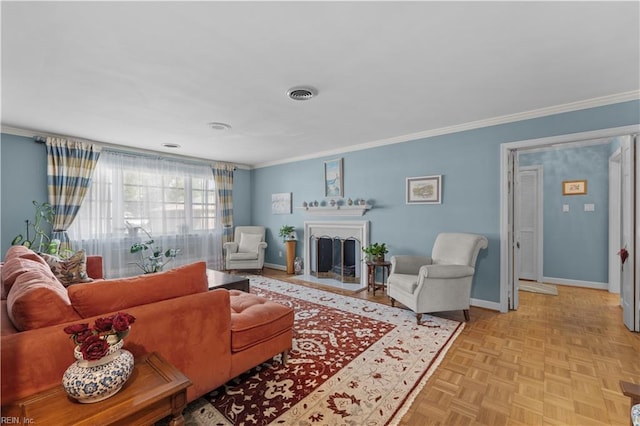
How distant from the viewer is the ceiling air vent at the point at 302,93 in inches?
106

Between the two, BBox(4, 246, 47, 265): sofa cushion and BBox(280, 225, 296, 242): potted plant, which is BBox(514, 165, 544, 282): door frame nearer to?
BBox(280, 225, 296, 242): potted plant

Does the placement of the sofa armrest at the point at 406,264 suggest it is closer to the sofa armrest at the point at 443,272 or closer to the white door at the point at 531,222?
the sofa armrest at the point at 443,272

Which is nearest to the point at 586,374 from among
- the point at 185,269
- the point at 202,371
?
the point at 202,371

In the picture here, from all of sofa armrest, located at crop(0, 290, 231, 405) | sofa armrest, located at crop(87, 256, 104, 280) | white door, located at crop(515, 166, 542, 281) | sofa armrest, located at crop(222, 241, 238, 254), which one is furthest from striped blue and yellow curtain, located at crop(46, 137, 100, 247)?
white door, located at crop(515, 166, 542, 281)

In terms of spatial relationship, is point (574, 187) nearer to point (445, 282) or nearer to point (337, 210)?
point (445, 282)

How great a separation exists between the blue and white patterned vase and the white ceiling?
71.4 inches

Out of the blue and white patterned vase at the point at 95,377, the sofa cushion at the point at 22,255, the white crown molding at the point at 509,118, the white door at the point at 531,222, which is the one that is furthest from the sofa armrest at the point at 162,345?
the white door at the point at 531,222

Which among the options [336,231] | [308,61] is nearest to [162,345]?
[308,61]

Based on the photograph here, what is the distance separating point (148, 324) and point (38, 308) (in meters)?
0.43

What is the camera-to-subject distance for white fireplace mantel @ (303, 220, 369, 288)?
475 centimetres

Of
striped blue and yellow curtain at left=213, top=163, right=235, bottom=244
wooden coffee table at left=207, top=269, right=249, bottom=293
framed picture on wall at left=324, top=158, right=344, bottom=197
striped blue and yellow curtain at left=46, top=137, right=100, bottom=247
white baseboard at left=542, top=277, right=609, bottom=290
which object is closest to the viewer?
wooden coffee table at left=207, top=269, right=249, bottom=293

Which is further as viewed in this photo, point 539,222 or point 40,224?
point 539,222

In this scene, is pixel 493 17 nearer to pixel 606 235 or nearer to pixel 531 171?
pixel 531 171

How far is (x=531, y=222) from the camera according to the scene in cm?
501
